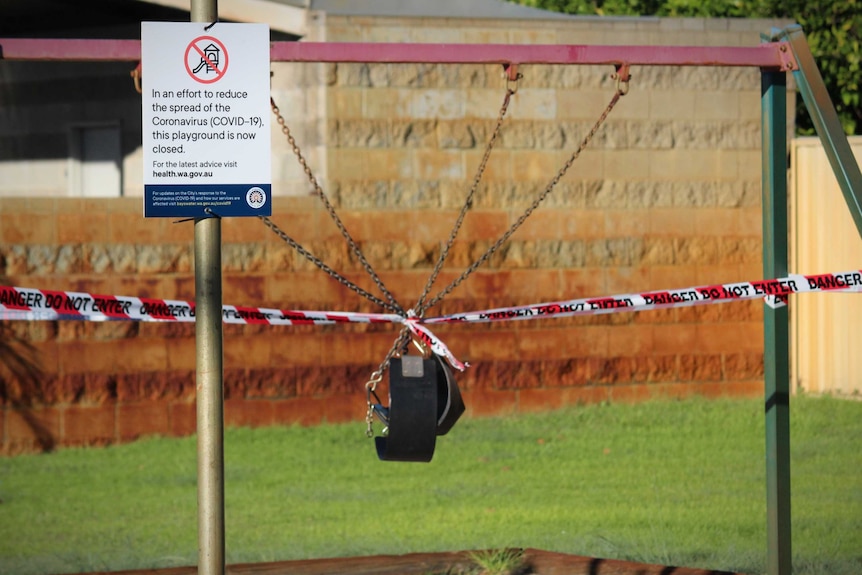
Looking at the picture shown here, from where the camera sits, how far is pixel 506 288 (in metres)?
10.4

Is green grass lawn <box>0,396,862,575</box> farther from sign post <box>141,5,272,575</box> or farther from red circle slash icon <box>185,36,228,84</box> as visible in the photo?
red circle slash icon <box>185,36,228,84</box>

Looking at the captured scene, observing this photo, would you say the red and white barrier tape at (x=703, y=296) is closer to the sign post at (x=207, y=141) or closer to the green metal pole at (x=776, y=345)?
the green metal pole at (x=776, y=345)

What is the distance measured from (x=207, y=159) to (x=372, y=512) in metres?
4.24

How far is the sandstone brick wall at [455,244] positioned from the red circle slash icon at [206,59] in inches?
241

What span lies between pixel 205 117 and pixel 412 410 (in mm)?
1432

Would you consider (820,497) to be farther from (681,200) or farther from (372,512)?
(681,200)

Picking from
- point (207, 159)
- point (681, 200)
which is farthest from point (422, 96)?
point (207, 159)

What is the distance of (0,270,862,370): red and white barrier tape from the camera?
507cm

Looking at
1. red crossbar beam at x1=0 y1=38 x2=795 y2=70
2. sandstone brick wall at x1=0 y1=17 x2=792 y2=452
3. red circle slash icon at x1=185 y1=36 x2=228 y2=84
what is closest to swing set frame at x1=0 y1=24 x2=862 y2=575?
red crossbar beam at x1=0 y1=38 x2=795 y2=70

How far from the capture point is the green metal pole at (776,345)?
17.3 ft

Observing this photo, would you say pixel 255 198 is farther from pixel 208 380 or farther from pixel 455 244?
pixel 455 244

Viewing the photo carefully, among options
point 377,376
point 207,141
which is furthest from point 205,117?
point 377,376

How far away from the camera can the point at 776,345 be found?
17.6 ft

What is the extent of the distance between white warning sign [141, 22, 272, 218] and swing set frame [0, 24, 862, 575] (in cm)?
121
